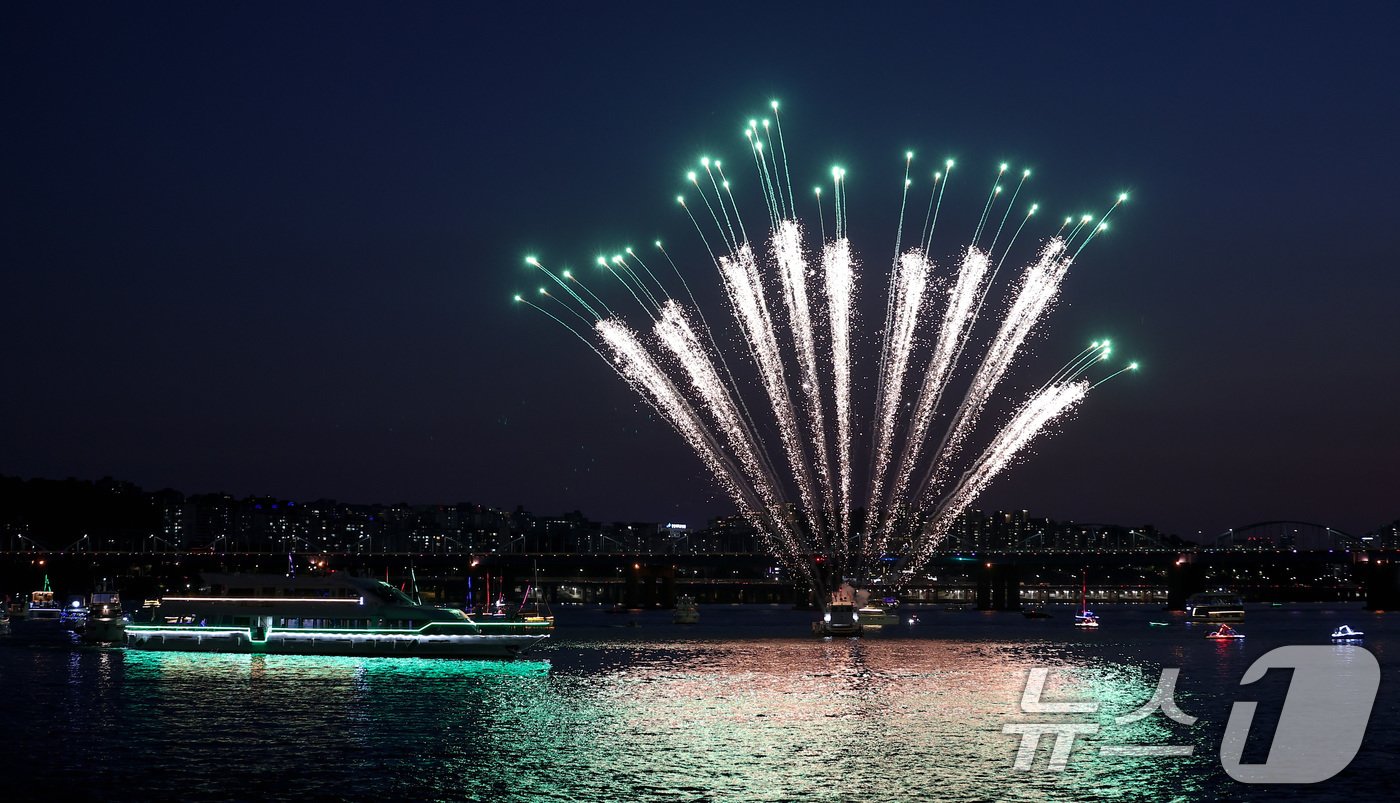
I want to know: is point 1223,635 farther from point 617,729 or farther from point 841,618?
point 617,729

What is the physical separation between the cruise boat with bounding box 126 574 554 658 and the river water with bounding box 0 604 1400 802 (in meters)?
1.53

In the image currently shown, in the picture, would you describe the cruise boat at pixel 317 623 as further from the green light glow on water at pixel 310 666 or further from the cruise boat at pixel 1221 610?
the cruise boat at pixel 1221 610

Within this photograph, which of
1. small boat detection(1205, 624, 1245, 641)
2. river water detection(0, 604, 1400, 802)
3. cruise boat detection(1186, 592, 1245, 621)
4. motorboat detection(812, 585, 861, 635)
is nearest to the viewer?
river water detection(0, 604, 1400, 802)

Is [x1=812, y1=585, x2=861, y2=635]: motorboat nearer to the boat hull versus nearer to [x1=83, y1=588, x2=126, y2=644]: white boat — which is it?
the boat hull

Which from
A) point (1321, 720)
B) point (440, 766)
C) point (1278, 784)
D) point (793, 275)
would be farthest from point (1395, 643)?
point (440, 766)

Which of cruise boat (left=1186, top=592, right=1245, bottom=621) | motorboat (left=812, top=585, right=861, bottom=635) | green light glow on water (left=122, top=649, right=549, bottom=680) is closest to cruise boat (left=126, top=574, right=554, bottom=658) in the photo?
green light glow on water (left=122, top=649, right=549, bottom=680)

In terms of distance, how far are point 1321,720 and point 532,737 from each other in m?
32.3

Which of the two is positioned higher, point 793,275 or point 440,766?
point 793,275

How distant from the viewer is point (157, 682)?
269ft

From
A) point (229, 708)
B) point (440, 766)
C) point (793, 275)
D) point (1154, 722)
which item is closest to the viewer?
point (440, 766)

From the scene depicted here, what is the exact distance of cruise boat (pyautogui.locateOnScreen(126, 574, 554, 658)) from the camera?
3807 inches

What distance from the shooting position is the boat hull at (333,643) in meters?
95.7

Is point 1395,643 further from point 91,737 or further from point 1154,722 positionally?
point 91,737

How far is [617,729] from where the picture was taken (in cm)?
5941
